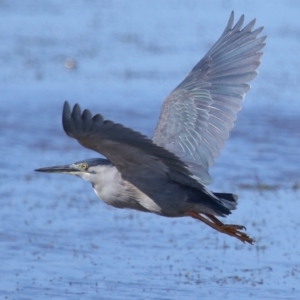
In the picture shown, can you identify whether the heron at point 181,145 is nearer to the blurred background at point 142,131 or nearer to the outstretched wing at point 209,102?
the outstretched wing at point 209,102

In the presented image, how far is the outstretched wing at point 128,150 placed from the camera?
4.63 meters

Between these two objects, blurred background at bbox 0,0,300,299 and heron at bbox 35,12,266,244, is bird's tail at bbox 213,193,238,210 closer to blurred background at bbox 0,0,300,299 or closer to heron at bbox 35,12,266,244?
heron at bbox 35,12,266,244

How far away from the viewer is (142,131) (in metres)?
11.3

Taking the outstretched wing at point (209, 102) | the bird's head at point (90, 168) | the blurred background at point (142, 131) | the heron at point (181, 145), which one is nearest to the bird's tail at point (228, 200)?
the heron at point (181, 145)

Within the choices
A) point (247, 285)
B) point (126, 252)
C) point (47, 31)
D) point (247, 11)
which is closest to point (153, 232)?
point (126, 252)

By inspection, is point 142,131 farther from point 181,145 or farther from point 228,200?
point 228,200

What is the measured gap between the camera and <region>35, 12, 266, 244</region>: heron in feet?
15.8

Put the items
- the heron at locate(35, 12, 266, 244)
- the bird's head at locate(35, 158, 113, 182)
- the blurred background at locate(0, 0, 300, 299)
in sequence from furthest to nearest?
the blurred background at locate(0, 0, 300, 299) → the bird's head at locate(35, 158, 113, 182) → the heron at locate(35, 12, 266, 244)

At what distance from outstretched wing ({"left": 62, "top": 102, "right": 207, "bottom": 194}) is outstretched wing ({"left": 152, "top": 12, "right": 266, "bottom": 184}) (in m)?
0.26

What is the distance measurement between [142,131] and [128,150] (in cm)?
629

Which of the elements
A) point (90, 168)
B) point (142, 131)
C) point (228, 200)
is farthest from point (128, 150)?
point (142, 131)

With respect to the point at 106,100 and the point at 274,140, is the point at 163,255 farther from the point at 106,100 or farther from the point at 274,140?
the point at 106,100

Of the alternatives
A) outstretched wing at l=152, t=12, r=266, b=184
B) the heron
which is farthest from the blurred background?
outstretched wing at l=152, t=12, r=266, b=184

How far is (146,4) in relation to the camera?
66.2ft
